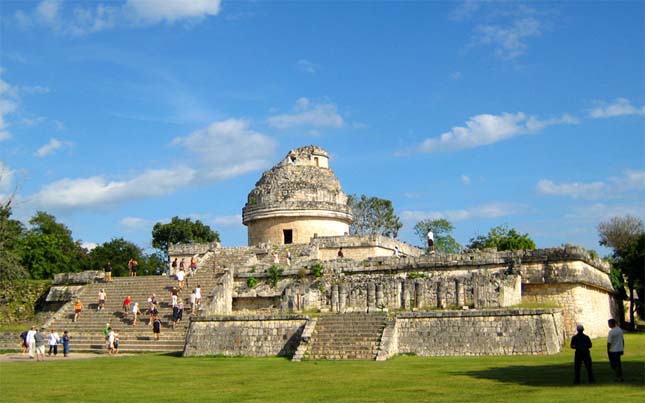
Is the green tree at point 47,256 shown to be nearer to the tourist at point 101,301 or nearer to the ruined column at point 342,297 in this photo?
the tourist at point 101,301

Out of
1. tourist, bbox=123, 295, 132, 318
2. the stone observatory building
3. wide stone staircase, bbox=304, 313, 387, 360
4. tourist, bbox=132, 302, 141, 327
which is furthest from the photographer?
the stone observatory building

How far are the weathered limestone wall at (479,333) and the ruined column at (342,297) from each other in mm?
3122

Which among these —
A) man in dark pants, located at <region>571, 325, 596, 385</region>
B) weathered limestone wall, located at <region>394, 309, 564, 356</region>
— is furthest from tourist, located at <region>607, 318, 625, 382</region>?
weathered limestone wall, located at <region>394, 309, 564, 356</region>

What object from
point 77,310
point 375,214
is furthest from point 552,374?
point 375,214

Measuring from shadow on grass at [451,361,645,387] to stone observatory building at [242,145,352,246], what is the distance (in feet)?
64.4

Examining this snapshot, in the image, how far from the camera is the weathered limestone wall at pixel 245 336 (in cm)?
2208

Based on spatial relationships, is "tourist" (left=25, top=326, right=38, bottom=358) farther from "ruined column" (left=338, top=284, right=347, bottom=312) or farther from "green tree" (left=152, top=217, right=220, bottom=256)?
"green tree" (left=152, top=217, right=220, bottom=256)

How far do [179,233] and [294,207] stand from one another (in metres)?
29.9

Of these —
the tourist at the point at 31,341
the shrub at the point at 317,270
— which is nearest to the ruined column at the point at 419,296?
the shrub at the point at 317,270

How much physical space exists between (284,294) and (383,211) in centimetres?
3174

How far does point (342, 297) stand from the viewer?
24375 millimetres

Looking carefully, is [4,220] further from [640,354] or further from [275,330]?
[640,354]

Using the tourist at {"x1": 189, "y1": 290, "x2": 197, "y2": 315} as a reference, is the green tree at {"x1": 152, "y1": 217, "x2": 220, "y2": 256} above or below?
above

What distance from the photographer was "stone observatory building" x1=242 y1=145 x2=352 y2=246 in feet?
117
